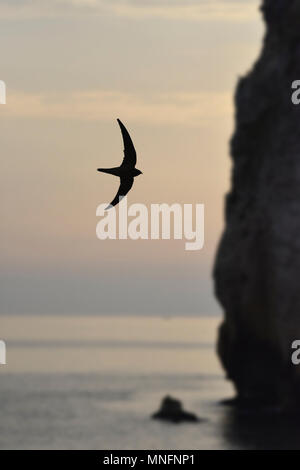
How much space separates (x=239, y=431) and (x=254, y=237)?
34.7ft

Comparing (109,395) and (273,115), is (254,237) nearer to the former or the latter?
(273,115)

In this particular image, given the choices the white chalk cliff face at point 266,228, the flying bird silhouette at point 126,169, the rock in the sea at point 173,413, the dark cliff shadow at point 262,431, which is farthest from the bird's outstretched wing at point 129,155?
the rock in the sea at point 173,413

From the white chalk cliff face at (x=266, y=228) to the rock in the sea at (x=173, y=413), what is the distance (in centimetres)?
374

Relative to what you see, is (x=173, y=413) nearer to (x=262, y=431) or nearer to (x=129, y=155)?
(x=262, y=431)

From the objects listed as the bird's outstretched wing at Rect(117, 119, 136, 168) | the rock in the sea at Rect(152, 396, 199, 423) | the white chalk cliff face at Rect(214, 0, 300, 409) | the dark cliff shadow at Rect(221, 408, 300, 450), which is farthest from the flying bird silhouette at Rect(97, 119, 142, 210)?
the rock in the sea at Rect(152, 396, 199, 423)

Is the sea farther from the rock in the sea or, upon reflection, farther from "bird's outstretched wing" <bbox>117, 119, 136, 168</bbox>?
"bird's outstretched wing" <bbox>117, 119, 136, 168</bbox>

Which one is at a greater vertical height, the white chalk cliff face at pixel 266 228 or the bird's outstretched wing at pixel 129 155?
the white chalk cliff face at pixel 266 228

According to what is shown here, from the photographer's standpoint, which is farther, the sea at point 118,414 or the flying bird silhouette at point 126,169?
the sea at point 118,414

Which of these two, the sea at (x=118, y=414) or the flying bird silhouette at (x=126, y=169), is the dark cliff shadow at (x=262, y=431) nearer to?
the sea at (x=118, y=414)

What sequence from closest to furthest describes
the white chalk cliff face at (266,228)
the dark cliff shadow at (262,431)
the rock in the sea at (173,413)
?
the dark cliff shadow at (262,431) → the white chalk cliff face at (266,228) → the rock in the sea at (173,413)

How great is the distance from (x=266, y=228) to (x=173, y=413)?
1277 cm

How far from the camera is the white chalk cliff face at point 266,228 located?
82438mm

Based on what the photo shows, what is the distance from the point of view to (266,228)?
278 feet

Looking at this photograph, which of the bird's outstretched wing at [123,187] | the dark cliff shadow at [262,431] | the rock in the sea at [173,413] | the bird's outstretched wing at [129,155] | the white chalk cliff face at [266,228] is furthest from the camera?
the rock in the sea at [173,413]
